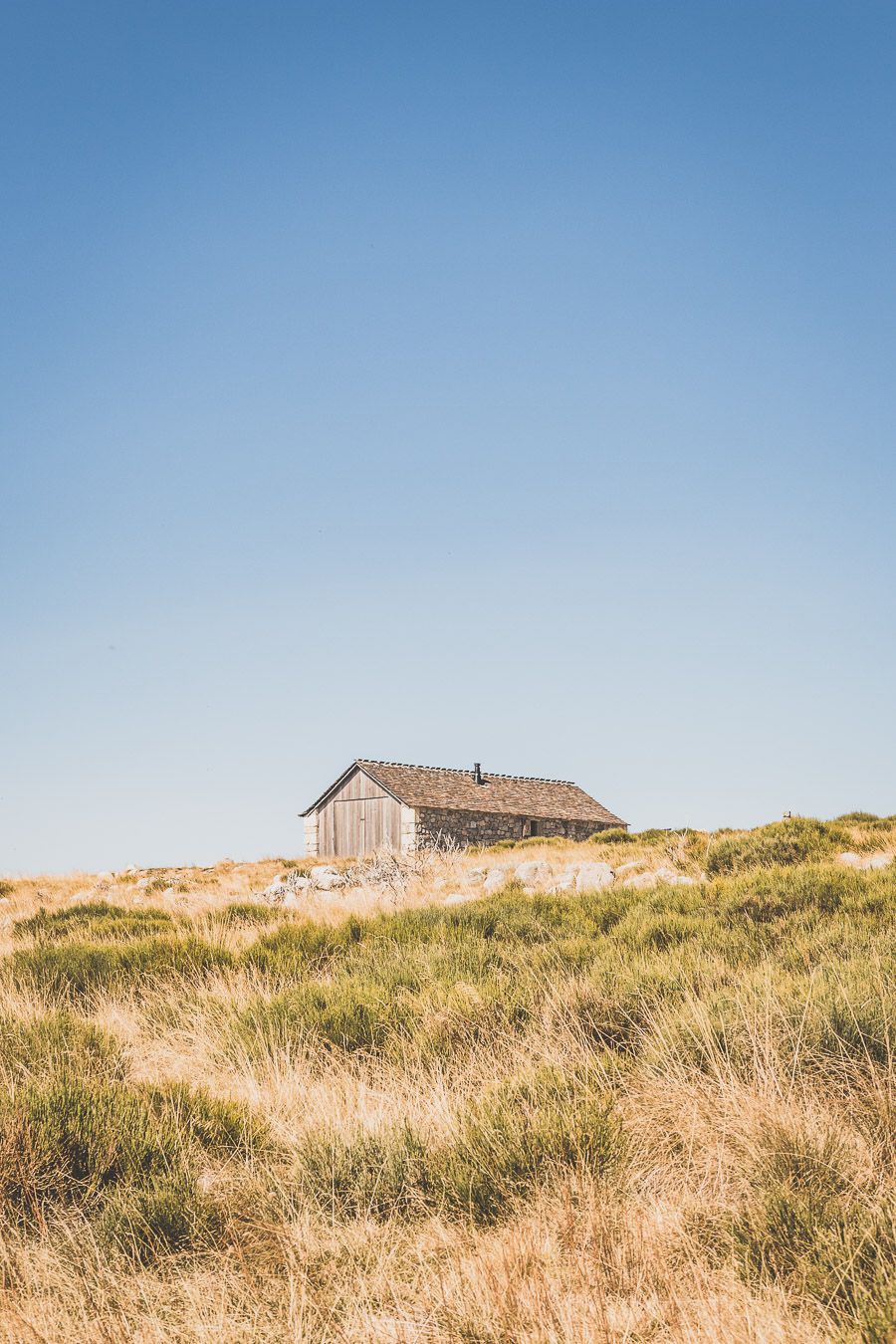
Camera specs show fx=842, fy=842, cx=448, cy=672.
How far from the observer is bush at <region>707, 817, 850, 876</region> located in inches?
502

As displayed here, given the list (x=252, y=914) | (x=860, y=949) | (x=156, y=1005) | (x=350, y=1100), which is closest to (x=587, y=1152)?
(x=350, y=1100)

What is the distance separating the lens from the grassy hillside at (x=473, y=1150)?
256 cm

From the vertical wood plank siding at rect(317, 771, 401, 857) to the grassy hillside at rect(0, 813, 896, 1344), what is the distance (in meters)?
28.4

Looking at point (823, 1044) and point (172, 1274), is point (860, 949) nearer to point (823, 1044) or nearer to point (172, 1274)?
point (823, 1044)

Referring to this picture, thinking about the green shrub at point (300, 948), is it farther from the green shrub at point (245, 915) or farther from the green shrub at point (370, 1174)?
Result: the green shrub at point (370, 1174)

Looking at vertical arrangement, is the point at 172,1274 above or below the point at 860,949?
below

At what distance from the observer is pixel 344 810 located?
3791 centimetres

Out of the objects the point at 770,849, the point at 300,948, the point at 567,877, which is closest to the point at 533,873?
the point at 567,877

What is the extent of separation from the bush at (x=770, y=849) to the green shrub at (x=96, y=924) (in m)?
8.19

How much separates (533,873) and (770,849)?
14.1ft

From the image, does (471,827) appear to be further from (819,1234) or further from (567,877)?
(819,1234)

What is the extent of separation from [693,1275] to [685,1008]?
2.23 m

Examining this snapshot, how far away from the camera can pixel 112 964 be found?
26.8ft

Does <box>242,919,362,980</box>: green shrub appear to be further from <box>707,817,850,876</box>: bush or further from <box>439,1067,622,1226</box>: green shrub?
<box>707,817,850,876</box>: bush
